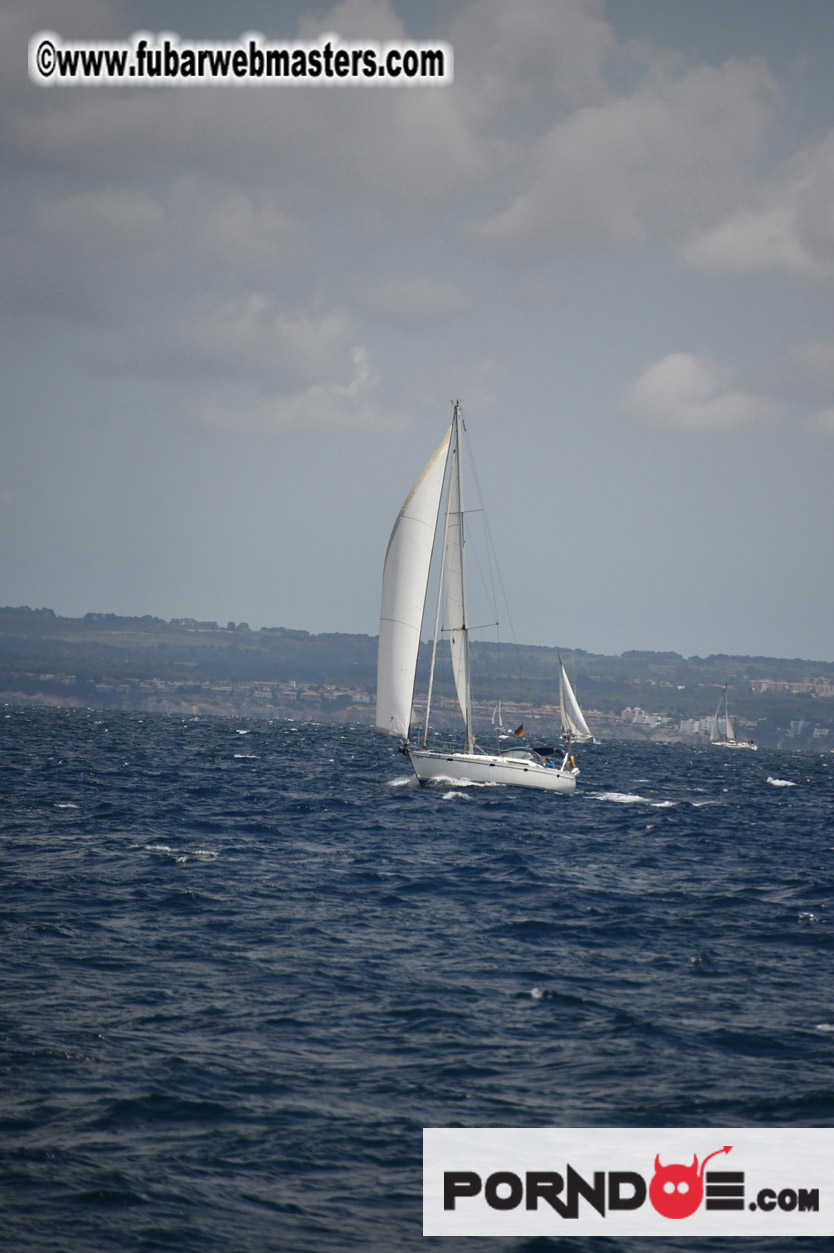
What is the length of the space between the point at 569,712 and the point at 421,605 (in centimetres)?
5362

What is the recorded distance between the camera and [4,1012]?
656 inches

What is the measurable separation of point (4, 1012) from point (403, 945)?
26.8 ft

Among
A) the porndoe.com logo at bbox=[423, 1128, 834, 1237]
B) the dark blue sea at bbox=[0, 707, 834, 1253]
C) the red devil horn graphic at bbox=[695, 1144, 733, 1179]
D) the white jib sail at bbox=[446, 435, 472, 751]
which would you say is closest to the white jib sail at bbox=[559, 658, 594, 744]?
the white jib sail at bbox=[446, 435, 472, 751]

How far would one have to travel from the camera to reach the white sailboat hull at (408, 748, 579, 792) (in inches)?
2042

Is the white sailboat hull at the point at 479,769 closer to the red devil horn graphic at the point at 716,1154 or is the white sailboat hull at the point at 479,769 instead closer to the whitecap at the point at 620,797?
the whitecap at the point at 620,797

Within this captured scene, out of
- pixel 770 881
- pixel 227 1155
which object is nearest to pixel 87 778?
pixel 770 881

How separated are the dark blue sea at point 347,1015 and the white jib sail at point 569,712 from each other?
47.5m

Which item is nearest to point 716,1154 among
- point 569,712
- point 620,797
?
point 620,797

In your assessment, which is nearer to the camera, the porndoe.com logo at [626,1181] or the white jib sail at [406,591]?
the porndoe.com logo at [626,1181]

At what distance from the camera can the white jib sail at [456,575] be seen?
51188 mm

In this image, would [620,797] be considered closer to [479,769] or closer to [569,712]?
[479,769]

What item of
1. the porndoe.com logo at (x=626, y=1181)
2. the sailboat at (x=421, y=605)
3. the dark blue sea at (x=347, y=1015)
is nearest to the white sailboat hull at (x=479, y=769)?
the sailboat at (x=421, y=605)

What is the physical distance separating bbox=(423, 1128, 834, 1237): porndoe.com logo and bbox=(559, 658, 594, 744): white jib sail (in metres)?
63.3

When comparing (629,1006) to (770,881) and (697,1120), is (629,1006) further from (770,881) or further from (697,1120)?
(770,881)
